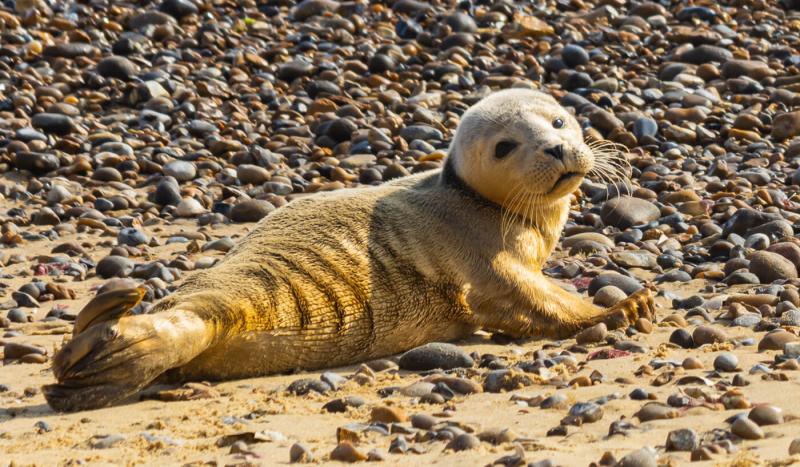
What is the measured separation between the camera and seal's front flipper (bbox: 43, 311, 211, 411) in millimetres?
5320

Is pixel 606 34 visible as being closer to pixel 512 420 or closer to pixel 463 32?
pixel 463 32

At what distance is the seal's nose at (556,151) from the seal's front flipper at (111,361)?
225cm

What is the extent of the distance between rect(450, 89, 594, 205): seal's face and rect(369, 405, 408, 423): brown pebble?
2.15 m

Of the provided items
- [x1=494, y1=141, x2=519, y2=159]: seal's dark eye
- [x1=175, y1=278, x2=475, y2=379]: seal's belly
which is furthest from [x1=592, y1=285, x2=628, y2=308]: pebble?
[x1=494, y1=141, x2=519, y2=159]: seal's dark eye

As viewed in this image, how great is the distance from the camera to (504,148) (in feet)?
22.8

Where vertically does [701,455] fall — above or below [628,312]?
above

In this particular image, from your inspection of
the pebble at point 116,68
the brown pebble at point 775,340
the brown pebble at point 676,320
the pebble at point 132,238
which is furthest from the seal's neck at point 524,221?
the pebble at point 116,68

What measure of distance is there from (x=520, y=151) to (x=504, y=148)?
11 centimetres

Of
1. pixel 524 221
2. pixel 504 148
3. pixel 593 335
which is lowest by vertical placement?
pixel 593 335

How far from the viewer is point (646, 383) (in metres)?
5.43

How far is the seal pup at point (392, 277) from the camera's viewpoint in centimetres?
571

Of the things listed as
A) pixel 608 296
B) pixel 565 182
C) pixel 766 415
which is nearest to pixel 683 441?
pixel 766 415

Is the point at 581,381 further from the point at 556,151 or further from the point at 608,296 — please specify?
the point at 608,296

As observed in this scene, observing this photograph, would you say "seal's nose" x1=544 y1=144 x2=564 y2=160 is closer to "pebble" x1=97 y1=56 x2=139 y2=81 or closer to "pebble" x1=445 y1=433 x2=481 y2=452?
"pebble" x1=445 y1=433 x2=481 y2=452
